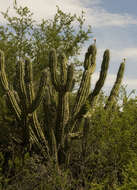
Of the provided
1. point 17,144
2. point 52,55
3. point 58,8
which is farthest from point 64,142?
point 58,8

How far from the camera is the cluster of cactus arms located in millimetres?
9469

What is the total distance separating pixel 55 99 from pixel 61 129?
3.68 feet

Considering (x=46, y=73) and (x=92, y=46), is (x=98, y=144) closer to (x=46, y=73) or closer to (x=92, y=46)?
(x=46, y=73)

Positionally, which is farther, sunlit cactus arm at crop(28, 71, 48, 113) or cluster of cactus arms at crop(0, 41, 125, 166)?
cluster of cactus arms at crop(0, 41, 125, 166)

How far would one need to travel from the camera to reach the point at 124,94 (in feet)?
25.7

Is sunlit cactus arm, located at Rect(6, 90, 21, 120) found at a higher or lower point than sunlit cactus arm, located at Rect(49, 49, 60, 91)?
lower

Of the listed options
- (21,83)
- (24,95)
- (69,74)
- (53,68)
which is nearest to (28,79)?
(21,83)

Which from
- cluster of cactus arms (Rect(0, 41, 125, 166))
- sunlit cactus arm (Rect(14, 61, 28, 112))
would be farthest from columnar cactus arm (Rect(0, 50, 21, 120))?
sunlit cactus arm (Rect(14, 61, 28, 112))

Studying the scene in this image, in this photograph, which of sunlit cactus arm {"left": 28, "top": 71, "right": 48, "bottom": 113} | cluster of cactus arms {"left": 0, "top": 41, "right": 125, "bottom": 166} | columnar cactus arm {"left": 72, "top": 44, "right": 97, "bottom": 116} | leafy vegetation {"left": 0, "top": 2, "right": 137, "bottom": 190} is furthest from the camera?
columnar cactus arm {"left": 72, "top": 44, "right": 97, "bottom": 116}

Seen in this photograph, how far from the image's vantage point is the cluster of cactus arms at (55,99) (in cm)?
947

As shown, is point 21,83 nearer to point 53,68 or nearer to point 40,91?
point 40,91

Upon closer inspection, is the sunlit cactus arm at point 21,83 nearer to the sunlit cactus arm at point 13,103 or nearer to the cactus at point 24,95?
the cactus at point 24,95

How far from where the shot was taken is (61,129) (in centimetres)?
1016

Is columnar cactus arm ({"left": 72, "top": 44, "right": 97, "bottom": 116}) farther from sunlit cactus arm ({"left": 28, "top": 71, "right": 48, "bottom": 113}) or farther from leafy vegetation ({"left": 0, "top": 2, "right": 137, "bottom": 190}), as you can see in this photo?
sunlit cactus arm ({"left": 28, "top": 71, "right": 48, "bottom": 113})
